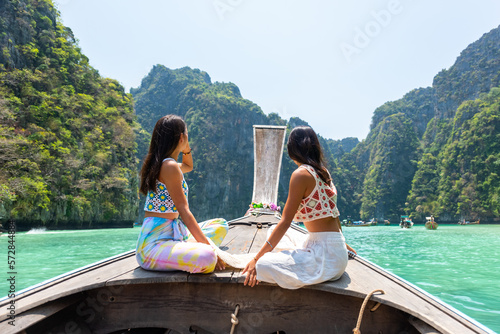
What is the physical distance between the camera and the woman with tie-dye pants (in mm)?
1481

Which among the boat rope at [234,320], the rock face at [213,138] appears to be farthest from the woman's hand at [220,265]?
the rock face at [213,138]

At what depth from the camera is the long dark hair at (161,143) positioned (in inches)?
67.2

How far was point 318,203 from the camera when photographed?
1.58 m

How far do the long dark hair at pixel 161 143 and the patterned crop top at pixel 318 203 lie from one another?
748mm

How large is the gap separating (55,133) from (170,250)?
19.0m

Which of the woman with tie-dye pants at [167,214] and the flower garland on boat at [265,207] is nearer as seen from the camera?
Result: the woman with tie-dye pants at [167,214]

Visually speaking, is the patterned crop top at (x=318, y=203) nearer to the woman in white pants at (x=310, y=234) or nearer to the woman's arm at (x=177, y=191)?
the woman in white pants at (x=310, y=234)

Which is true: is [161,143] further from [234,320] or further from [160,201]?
[234,320]

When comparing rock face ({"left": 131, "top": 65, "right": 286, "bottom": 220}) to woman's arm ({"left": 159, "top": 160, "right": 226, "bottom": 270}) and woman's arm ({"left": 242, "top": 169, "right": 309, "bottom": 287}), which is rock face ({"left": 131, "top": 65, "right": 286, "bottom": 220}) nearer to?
woman's arm ({"left": 159, "top": 160, "right": 226, "bottom": 270})

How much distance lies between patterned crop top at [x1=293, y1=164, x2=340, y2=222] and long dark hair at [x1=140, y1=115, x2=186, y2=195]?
0.75 m

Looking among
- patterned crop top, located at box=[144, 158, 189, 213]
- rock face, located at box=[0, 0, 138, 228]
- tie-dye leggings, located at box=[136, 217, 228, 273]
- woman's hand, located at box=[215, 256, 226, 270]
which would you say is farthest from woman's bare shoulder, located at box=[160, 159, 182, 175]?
rock face, located at box=[0, 0, 138, 228]

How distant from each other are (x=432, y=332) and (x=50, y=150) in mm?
19133

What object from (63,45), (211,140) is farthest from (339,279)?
(211,140)

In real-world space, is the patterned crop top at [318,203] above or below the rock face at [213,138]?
below
